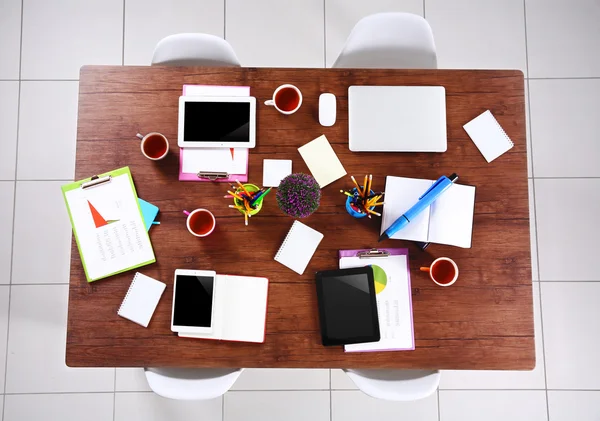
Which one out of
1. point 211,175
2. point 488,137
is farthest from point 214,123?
point 488,137

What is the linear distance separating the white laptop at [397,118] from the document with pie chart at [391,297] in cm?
37

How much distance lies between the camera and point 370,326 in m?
1.36

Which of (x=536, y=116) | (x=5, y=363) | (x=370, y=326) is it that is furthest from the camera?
(x=536, y=116)

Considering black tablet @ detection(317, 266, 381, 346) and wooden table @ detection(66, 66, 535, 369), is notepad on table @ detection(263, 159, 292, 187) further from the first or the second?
black tablet @ detection(317, 266, 381, 346)

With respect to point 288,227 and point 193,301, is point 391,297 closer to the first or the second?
point 288,227

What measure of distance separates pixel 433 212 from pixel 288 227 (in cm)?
49

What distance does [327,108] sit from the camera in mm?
1453

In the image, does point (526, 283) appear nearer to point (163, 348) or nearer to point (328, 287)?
point (328, 287)

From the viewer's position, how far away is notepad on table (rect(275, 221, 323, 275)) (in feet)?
4.62

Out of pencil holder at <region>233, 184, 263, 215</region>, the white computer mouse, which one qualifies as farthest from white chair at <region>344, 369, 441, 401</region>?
the white computer mouse

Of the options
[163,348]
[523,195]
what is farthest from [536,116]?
[163,348]

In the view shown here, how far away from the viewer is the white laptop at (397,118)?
146 centimetres

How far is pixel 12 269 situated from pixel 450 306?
2.15 metres

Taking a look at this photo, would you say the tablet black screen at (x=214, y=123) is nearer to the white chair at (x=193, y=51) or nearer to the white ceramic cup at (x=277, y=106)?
the white ceramic cup at (x=277, y=106)
